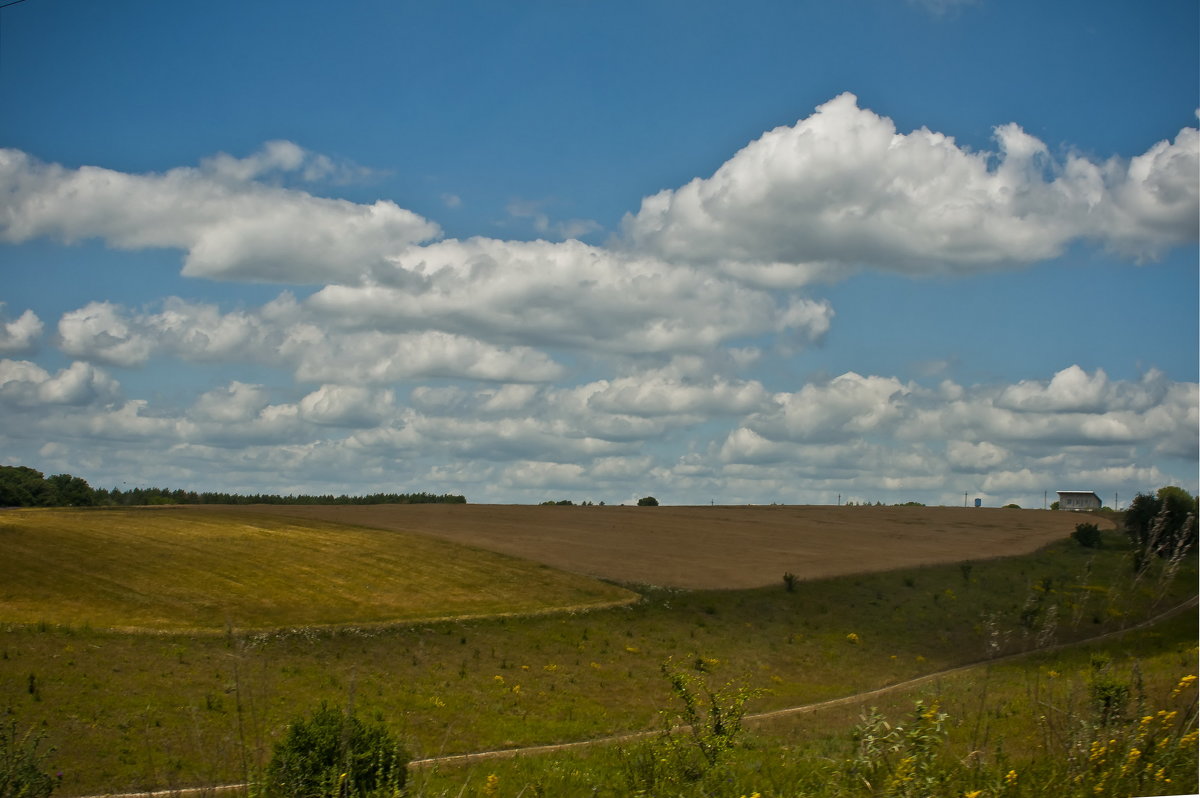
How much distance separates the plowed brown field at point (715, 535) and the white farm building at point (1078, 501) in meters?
7.85

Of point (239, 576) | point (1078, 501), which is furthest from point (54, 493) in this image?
point (1078, 501)

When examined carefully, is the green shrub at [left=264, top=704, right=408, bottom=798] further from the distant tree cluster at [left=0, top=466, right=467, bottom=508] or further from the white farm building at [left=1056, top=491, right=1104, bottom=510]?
the white farm building at [left=1056, top=491, right=1104, bottom=510]

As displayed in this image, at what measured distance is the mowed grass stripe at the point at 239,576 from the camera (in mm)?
25672

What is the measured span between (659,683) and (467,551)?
56.2 ft

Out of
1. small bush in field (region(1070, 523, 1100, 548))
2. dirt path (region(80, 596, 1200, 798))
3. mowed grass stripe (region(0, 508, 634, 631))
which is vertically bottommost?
dirt path (region(80, 596, 1200, 798))

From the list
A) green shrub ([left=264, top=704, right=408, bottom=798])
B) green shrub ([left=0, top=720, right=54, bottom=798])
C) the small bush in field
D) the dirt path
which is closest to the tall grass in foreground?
green shrub ([left=264, top=704, right=408, bottom=798])

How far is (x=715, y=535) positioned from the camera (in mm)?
48875

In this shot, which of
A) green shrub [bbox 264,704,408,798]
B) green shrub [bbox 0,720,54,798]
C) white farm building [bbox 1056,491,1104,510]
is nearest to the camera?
green shrub [bbox 0,720,54,798]

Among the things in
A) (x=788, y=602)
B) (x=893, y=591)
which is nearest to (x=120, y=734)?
(x=788, y=602)

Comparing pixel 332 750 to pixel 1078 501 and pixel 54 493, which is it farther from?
pixel 1078 501

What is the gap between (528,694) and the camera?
23984 mm

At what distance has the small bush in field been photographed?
47.2m

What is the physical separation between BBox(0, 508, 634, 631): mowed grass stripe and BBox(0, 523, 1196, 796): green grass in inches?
53.7

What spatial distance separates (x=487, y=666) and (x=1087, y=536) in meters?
34.5
